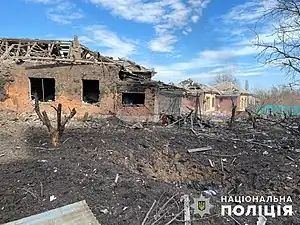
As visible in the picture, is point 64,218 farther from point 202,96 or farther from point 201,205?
point 202,96

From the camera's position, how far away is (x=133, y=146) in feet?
35.1

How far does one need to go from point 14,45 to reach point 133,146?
11218 millimetres

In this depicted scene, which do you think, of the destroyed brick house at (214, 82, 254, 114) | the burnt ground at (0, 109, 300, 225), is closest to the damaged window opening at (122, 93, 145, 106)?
the burnt ground at (0, 109, 300, 225)

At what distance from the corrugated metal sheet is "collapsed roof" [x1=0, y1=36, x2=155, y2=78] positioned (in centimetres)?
1351

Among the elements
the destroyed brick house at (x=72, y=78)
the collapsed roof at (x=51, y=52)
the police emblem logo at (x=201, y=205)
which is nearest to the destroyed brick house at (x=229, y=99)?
Result: the destroyed brick house at (x=72, y=78)

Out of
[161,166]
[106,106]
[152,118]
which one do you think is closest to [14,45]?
[106,106]

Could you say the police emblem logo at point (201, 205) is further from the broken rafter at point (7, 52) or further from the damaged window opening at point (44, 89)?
the damaged window opening at point (44, 89)

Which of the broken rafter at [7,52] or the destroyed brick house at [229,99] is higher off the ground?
the broken rafter at [7,52]

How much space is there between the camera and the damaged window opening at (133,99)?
1809cm

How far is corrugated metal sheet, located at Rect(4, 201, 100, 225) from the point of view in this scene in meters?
3.44

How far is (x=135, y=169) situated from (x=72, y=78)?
29.8 feet

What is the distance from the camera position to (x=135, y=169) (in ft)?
29.7

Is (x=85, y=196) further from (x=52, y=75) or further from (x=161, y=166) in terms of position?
(x=52, y=75)

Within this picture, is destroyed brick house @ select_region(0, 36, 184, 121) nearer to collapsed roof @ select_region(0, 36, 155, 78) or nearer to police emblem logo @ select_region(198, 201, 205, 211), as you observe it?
collapsed roof @ select_region(0, 36, 155, 78)
